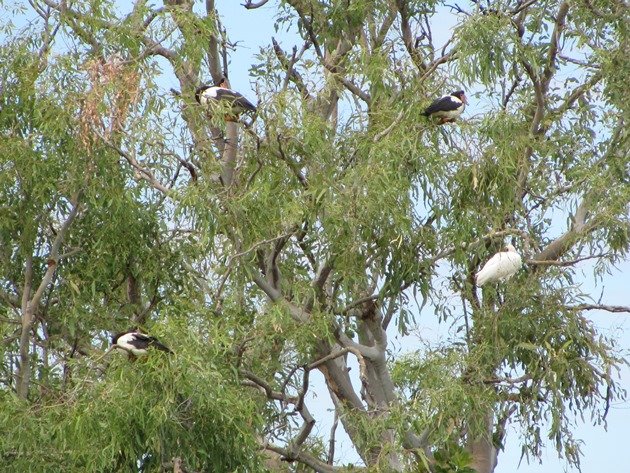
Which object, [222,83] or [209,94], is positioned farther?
[222,83]

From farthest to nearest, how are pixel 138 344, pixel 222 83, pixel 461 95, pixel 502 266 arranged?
pixel 222 83, pixel 461 95, pixel 502 266, pixel 138 344

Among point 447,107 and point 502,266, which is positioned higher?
point 447,107

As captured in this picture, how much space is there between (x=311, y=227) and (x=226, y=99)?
3.24 ft

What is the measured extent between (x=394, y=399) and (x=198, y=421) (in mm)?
2242

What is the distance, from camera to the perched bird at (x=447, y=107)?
9352mm

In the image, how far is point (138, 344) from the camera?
26.6ft

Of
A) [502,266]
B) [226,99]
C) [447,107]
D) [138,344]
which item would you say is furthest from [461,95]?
[138,344]

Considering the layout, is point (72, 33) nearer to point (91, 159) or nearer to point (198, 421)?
point (91, 159)

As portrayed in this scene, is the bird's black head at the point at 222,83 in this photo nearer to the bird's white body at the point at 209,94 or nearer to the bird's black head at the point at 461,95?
the bird's white body at the point at 209,94

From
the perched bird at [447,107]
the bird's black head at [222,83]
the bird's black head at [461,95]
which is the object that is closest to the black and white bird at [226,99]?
the bird's black head at [222,83]

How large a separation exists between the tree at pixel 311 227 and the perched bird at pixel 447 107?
97 millimetres

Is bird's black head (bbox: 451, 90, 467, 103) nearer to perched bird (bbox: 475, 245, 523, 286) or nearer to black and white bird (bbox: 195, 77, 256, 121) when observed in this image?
perched bird (bbox: 475, 245, 523, 286)

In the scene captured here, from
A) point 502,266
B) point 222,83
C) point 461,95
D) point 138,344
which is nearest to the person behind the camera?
point 138,344

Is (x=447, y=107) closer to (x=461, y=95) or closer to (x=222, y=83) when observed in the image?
(x=461, y=95)
